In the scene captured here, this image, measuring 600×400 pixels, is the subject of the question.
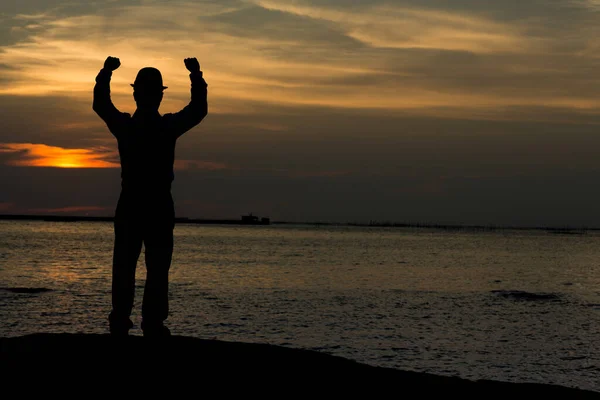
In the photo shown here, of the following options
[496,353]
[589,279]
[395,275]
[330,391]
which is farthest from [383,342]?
[589,279]

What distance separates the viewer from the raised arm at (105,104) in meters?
8.97

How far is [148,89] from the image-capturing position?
8984 millimetres

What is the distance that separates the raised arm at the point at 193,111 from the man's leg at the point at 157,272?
1.14 metres

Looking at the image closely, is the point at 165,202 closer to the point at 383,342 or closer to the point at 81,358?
the point at 81,358

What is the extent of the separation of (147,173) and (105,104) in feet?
3.18

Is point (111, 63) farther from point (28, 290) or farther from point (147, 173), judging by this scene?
point (28, 290)

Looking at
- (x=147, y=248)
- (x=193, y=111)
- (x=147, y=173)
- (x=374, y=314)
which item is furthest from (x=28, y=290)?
(x=193, y=111)

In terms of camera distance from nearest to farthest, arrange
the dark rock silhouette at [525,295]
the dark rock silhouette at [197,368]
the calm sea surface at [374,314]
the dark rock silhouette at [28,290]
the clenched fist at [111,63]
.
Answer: the dark rock silhouette at [197,368] < the clenched fist at [111,63] < the calm sea surface at [374,314] < the dark rock silhouette at [28,290] < the dark rock silhouette at [525,295]

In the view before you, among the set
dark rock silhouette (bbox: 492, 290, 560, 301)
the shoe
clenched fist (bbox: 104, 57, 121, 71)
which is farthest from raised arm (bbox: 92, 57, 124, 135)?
dark rock silhouette (bbox: 492, 290, 560, 301)

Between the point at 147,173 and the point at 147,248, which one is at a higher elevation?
the point at 147,173

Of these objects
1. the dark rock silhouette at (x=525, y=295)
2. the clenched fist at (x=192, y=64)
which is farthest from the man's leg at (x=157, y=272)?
the dark rock silhouette at (x=525, y=295)

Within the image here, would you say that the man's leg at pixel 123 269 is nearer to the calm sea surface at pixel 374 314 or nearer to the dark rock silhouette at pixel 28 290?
the calm sea surface at pixel 374 314

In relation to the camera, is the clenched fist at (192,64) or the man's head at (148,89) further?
the clenched fist at (192,64)

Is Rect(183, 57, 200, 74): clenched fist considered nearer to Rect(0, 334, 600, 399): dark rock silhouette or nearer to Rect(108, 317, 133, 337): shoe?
Rect(108, 317, 133, 337): shoe
